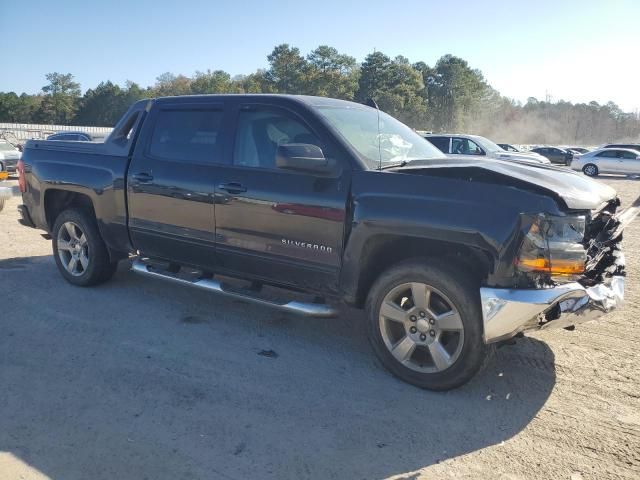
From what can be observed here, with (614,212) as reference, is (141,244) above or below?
below

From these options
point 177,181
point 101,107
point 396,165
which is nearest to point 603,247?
point 396,165

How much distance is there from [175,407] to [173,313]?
182cm


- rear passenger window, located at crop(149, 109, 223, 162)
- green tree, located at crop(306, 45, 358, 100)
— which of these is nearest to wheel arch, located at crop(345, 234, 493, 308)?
rear passenger window, located at crop(149, 109, 223, 162)

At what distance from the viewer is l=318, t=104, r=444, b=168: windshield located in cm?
414

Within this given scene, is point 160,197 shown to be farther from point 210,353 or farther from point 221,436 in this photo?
point 221,436

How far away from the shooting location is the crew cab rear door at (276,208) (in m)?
3.92

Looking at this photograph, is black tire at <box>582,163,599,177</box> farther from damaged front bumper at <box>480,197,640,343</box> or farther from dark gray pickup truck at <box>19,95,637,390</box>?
damaged front bumper at <box>480,197,640,343</box>

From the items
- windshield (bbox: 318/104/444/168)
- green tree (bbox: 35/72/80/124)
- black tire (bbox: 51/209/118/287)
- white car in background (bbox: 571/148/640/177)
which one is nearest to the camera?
windshield (bbox: 318/104/444/168)

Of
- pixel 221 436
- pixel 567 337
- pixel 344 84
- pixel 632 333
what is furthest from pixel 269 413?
pixel 344 84

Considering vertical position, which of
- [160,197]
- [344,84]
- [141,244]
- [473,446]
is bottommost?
[473,446]

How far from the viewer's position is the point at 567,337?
15.0ft

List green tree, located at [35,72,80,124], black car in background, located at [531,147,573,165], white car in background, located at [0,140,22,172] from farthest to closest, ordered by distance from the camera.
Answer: green tree, located at [35,72,80,124], black car in background, located at [531,147,573,165], white car in background, located at [0,140,22,172]

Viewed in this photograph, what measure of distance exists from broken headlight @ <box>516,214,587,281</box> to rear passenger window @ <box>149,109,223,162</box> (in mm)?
2608

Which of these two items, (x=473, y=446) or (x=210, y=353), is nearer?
(x=473, y=446)
